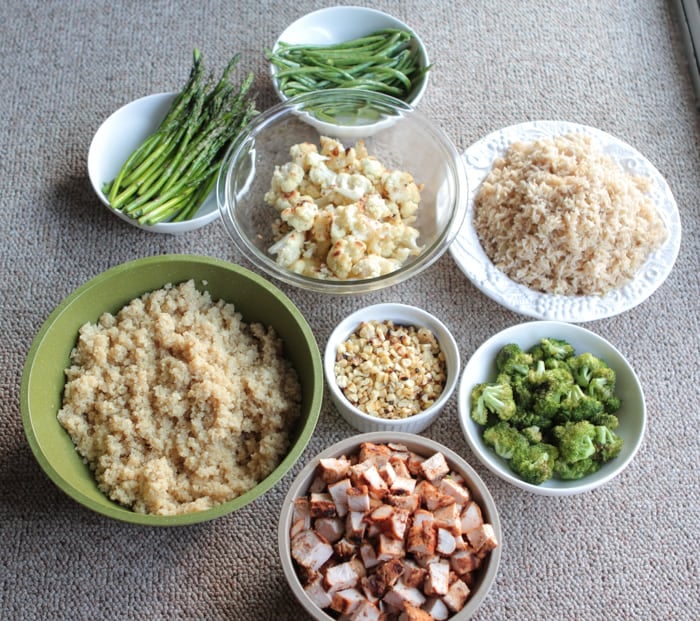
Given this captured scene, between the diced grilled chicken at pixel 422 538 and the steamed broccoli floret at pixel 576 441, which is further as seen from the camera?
A: the steamed broccoli floret at pixel 576 441

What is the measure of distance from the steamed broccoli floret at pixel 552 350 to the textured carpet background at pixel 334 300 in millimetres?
174

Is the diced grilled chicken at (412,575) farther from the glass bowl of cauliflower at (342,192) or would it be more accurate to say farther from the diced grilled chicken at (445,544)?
the glass bowl of cauliflower at (342,192)

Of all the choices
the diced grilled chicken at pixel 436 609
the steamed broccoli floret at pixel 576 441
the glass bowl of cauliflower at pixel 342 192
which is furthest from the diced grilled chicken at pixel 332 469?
the steamed broccoli floret at pixel 576 441

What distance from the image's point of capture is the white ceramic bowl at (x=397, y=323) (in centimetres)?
181

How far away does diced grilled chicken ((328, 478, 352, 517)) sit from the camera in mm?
1609

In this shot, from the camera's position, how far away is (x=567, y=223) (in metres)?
1.95

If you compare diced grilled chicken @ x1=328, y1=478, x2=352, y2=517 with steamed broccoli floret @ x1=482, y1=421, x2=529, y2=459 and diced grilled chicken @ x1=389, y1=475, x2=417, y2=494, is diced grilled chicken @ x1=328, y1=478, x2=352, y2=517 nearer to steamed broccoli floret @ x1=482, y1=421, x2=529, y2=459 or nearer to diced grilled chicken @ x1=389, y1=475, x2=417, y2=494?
diced grilled chicken @ x1=389, y1=475, x2=417, y2=494

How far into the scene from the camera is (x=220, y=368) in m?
1.76

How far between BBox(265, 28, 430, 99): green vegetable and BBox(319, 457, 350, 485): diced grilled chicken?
3.77 ft

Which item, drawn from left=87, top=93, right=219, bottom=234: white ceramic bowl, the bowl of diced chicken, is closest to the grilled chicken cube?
the bowl of diced chicken

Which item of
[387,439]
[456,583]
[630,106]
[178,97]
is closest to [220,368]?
[387,439]

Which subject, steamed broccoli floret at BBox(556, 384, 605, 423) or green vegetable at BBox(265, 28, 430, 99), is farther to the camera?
green vegetable at BBox(265, 28, 430, 99)

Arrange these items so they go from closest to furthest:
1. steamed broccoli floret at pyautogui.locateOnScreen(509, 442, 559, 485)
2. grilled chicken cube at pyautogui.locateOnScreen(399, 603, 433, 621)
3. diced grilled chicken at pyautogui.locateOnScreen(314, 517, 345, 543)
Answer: grilled chicken cube at pyautogui.locateOnScreen(399, 603, 433, 621) < diced grilled chicken at pyautogui.locateOnScreen(314, 517, 345, 543) < steamed broccoli floret at pyautogui.locateOnScreen(509, 442, 559, 485)

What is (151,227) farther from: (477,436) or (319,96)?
(477,436)
